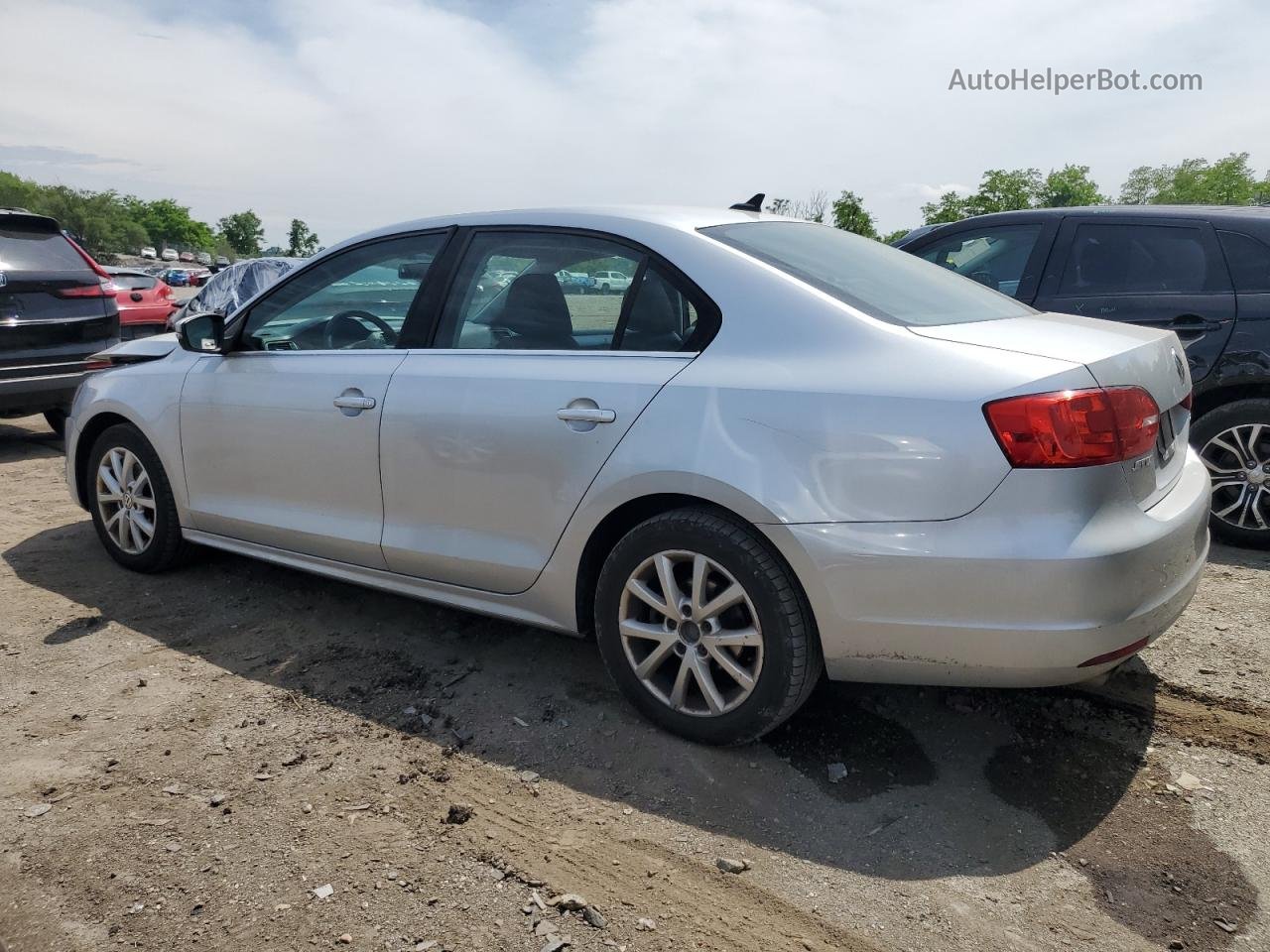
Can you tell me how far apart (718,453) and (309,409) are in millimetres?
1815

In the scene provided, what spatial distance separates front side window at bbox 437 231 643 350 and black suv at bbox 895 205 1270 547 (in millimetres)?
3170

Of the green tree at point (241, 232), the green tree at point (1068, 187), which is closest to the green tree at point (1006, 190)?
the green tree at point (1068, 187)

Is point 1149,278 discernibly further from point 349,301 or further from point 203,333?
point 203,333

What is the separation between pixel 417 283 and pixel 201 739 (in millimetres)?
1760

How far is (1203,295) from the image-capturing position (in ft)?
15.9

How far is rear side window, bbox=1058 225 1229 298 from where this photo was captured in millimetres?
4902

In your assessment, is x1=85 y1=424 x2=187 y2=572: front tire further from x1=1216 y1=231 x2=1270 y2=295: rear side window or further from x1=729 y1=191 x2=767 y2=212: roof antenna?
x1=1216 y1=231 x2=1270 y2=295: rear side window

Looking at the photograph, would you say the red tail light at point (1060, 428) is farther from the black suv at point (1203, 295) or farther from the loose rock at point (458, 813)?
the black suv at point (1203, 295)

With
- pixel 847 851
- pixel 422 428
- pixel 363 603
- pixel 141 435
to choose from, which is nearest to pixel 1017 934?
pixel 847 851

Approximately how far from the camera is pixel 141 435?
4.44 m

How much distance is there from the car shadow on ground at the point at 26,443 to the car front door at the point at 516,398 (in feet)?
18.5

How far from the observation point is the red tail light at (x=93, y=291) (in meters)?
7.56

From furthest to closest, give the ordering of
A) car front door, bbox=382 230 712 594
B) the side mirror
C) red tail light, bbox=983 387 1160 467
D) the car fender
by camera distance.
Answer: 1. the car fender
2. the side mirror
3. car front door, bbox=382 230 712 594
4. red tail light, bbox=983 387 1160 467

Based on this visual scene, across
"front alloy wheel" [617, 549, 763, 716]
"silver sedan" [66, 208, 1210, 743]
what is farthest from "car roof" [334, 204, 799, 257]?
"front alloy wheel" [617, 549, 763, 716]
